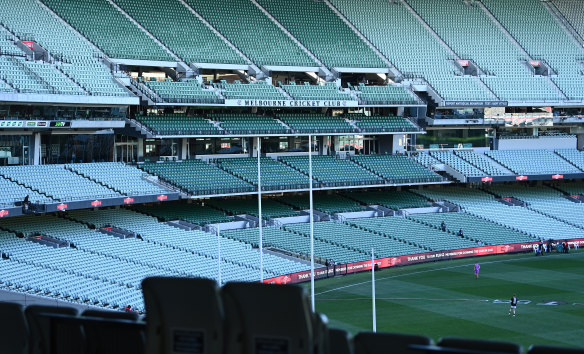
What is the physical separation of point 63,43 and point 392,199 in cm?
2469

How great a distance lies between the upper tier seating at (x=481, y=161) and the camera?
64.1 meters

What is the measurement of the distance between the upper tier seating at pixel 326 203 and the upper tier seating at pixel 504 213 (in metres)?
6.84

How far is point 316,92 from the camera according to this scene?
61062 mm

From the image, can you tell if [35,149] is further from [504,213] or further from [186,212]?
[504,213]

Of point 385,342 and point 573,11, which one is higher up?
point 573,11

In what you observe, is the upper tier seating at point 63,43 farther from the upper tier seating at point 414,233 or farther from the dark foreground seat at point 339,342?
the dark foreground seat at point 339,342

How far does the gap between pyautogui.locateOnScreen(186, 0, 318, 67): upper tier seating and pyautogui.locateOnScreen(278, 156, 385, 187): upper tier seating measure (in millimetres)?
7135

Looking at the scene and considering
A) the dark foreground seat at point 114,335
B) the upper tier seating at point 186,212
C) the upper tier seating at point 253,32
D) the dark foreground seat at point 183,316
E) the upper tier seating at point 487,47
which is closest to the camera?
the dark foreground seat at point 183,316

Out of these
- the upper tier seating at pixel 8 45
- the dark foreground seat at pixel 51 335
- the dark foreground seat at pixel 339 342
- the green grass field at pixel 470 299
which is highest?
the upper tier seating at pixel 8 45

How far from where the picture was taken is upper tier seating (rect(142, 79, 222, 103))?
53.9 meters

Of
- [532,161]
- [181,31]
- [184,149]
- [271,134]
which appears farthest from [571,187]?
[181,31]

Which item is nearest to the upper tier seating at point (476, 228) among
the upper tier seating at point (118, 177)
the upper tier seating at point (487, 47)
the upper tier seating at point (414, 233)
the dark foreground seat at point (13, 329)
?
the upper tier seating at point (414, 233)

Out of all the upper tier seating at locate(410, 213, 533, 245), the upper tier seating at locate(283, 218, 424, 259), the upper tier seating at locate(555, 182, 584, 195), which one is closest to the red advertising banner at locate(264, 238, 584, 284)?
the upper tier seating at locate(283, 218, 424, 259)

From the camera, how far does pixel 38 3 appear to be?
5419 centimetres
